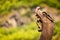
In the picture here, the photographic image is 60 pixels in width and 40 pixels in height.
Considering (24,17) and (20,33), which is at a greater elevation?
(24,17)

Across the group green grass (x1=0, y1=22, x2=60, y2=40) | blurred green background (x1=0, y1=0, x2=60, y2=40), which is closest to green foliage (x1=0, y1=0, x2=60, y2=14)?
blurred green background (x1=0, y1=0, x2=60, y2=40)

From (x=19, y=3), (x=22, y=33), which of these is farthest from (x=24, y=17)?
(x=22, y=33)

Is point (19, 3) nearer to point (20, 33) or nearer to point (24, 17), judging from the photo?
point (24, 17)

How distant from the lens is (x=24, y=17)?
867 centimetres

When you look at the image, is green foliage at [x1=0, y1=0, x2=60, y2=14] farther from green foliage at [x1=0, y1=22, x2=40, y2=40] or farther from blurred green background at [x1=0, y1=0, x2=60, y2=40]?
green foliage at [x1=0, y1=22, x2=40, y2=40]

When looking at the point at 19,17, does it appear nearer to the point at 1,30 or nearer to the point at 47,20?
the point at 1,30

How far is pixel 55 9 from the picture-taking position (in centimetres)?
919

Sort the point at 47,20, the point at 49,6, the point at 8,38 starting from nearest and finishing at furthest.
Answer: the point at 47,20, the point at 8,38, the point at 49,6

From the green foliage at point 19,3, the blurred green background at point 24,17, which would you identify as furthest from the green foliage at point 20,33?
the green foliage at point 19,3

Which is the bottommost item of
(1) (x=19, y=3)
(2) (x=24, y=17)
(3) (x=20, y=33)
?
(3) (x=20, y=33)

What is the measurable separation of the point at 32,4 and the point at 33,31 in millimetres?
1356

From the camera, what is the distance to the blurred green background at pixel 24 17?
306 inches

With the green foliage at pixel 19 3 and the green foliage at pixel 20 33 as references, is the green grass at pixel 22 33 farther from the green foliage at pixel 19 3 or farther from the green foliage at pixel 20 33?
the green foliage at pixel 19 3

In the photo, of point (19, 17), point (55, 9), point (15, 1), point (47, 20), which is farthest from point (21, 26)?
point (47, 20)
